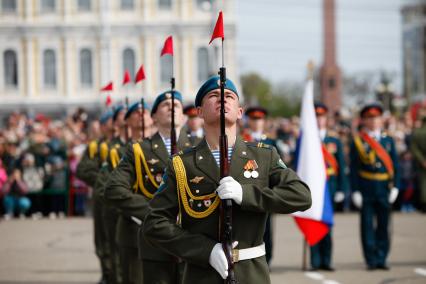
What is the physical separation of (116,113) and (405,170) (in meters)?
11.4

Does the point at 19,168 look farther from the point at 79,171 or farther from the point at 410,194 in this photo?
the point at 79,171

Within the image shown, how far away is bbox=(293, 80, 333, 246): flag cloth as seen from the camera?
1167cm

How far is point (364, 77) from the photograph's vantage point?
9519cm

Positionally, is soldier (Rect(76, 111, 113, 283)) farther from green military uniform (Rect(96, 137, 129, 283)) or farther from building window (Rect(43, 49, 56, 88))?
building window (Rect(43, 49, 56, 88))

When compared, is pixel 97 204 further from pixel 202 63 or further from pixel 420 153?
pixel 202 63

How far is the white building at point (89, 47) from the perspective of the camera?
61594mm

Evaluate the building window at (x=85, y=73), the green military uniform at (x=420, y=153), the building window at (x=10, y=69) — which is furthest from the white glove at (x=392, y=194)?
the building window at (x=10, y=69)

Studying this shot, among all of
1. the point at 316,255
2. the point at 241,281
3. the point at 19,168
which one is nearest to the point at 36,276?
the point at 316,255

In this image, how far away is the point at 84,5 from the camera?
62.3m

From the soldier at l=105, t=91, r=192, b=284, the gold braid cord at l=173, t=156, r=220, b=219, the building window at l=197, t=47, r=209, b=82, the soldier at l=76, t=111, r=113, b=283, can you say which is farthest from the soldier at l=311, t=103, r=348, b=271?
the building window at l=197, t=47, r=209, b=82

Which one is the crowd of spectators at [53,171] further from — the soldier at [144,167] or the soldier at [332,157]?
the soldier at [144,167]

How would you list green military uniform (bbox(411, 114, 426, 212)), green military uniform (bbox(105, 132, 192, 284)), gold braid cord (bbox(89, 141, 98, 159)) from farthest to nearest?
green military uniform (bbox(411, 114, 426, 212)) < gold braid cord (bbox(89, 141, 98, 159)) < green military uniform (bbox(105, 132, 192, 284))

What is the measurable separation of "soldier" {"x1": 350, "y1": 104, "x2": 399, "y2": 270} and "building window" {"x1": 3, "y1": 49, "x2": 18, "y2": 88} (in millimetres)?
51632

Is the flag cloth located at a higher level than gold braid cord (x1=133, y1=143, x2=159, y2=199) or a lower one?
lower
